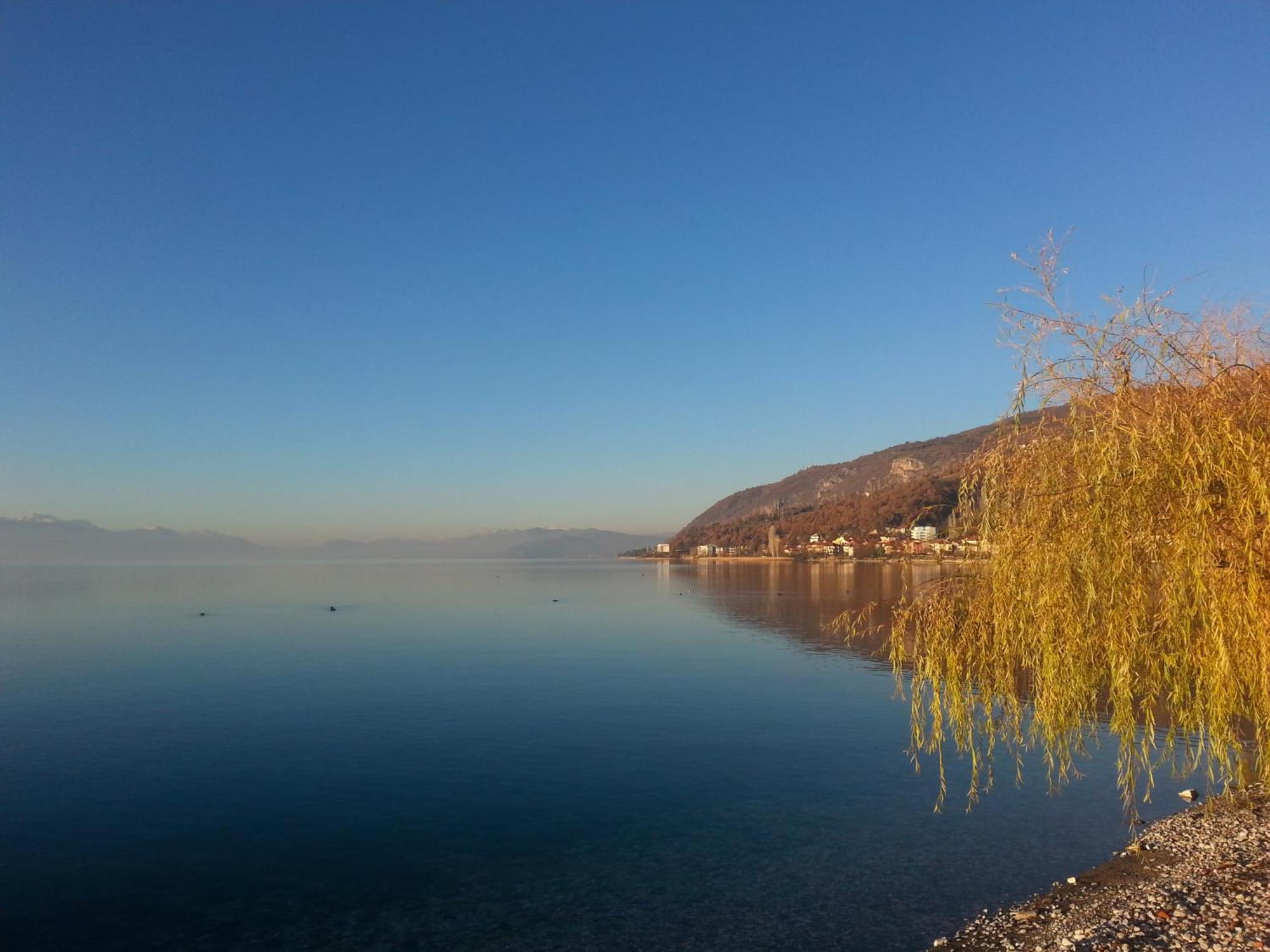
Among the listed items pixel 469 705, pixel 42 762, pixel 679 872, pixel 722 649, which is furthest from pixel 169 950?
pixel 722 649

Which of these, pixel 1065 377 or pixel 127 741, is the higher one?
pixel 1065 377

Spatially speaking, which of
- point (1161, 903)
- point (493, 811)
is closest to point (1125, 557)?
point (1161, 903)

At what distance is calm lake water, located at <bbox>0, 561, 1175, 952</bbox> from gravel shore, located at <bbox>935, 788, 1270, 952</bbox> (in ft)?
2.77

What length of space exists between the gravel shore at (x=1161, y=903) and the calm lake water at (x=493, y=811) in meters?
0.84

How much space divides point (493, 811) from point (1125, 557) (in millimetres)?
13247

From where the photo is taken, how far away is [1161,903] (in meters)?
11.2

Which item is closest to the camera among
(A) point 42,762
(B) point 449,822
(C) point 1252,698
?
(C) point 1252,698

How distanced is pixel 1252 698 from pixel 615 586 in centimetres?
11037

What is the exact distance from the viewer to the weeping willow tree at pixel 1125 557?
10398 mm

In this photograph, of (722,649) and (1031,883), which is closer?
(1031,883)

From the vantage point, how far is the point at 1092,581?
1148cm

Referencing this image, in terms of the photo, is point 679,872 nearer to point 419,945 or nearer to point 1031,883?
point 419,945

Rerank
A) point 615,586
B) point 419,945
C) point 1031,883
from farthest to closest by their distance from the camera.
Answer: point 615,586
point 1031,883
point 419,945

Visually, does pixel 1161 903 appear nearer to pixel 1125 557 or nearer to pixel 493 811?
pixel 1125 557
